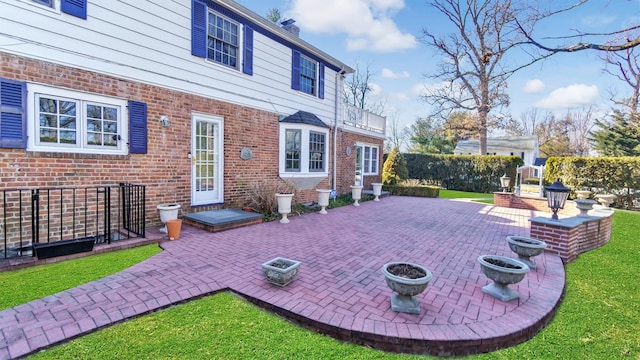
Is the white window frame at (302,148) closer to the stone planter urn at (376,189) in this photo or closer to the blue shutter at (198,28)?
the blue shutter at (198,28)

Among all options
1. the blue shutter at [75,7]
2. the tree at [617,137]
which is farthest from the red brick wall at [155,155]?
the tree at [617,137]

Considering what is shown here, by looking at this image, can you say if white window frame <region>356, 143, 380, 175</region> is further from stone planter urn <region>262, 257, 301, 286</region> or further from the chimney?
stone planter urn <region>262, 257, 301, 286</region>

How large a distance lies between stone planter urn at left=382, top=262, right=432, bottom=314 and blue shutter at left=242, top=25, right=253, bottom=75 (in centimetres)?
712

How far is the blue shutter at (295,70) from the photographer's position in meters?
9.90

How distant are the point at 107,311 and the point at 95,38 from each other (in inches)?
203

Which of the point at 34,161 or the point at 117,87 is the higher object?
the point at 117,87

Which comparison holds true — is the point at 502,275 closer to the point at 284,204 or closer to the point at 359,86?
the point at 284,204

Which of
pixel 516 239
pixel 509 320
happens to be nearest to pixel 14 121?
pixel 509 320

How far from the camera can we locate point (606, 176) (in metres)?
11.9

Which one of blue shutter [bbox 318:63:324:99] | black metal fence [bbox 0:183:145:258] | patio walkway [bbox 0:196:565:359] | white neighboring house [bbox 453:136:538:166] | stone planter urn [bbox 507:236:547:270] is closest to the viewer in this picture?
patio walkway [bbox 0:196:565:359]

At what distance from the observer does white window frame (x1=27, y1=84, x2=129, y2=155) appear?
482 centimetres

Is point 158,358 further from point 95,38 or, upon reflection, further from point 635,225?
point 635,225

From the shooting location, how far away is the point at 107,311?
302cm

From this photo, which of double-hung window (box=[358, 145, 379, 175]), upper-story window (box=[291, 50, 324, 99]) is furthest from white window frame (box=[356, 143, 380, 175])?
upper-story window (box=[291, 50, 324, 99])
